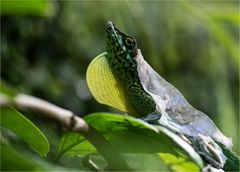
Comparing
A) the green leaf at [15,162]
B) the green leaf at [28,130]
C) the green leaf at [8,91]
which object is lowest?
the green leaf at [28,130]

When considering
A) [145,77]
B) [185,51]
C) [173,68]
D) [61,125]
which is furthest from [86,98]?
[61,125]

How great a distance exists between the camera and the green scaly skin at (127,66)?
89 centimetres

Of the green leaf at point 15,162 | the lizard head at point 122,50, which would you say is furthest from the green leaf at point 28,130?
the lizard head at point 122,50

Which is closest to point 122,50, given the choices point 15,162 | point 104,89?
point 104,89

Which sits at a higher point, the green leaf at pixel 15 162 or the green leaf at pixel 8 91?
the green leaf at pixel 8 91

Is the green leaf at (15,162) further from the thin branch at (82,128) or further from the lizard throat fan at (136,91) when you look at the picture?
the lizard throat fan at (136,91)

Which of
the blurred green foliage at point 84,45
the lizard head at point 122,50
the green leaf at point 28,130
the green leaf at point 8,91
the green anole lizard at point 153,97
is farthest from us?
the blurred green foliage at point 84,45

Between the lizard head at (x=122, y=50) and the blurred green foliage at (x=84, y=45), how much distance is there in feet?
2.71

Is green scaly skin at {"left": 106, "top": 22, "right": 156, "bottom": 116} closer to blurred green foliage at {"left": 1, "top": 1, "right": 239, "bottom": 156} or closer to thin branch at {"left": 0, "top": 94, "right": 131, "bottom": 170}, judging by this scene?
thin branch at {"left": 0, "top": 94, "right": 131, "bottom": 170}

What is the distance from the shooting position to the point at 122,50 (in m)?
0.98

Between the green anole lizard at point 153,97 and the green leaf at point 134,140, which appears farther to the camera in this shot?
the green anole lizard at point 153,97

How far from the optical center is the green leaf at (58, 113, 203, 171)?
1.99 feet

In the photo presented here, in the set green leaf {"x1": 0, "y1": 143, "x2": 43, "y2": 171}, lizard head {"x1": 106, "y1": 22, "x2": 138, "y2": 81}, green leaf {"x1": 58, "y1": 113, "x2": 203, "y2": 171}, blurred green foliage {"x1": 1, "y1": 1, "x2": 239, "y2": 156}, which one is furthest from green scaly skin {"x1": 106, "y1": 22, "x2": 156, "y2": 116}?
blurred green foliage {"x1": 1, "y1": 1, "x2": 239, "y2": 156}

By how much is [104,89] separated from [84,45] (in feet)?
6.41
